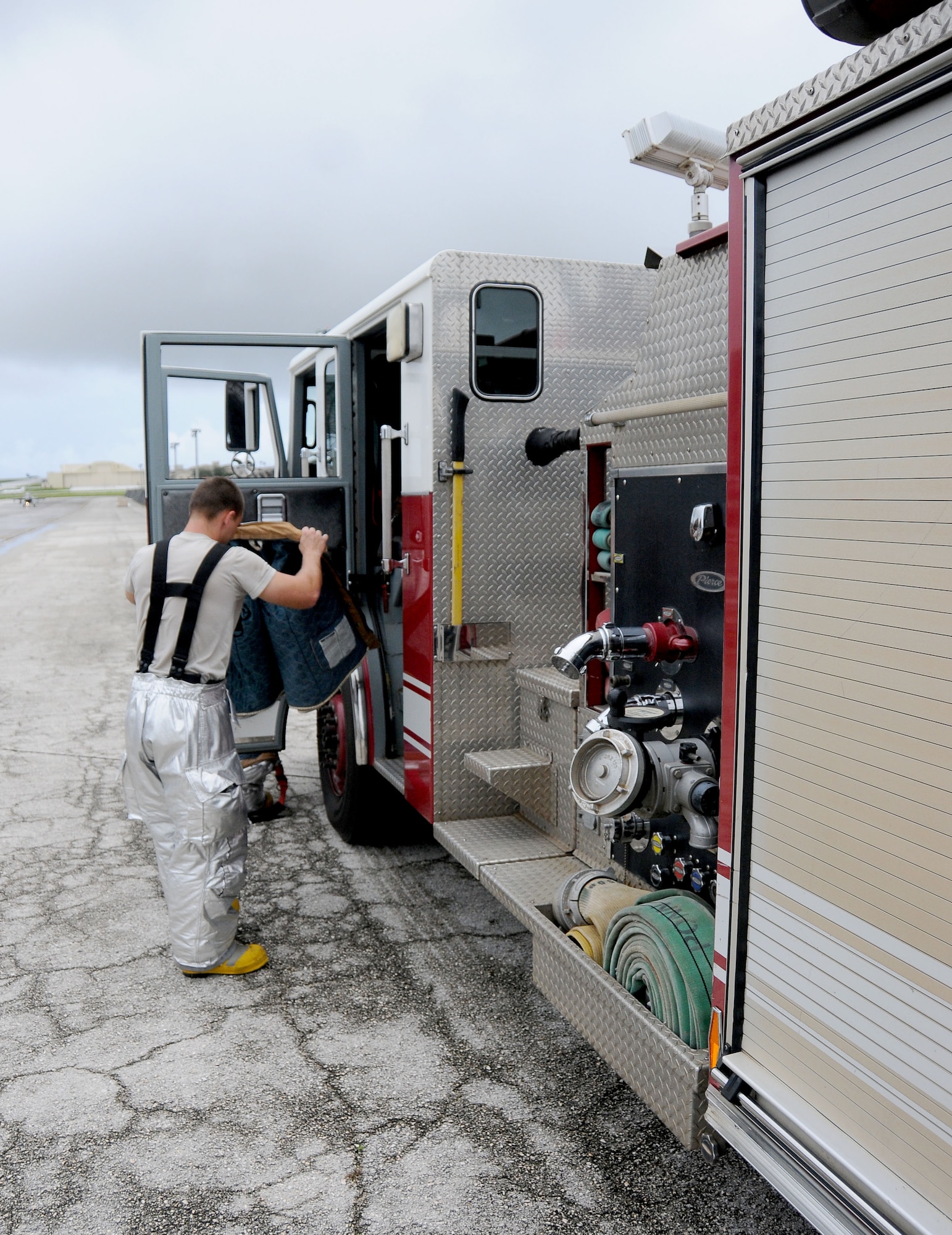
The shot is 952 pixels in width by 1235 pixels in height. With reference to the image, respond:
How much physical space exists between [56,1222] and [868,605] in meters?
2.45

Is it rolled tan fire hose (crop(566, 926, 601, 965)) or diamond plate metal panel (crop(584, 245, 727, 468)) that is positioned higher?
diamond plate metal panel (crop(584, 245, 727, 468))

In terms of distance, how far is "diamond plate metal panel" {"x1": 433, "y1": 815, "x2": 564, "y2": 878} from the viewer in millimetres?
3891

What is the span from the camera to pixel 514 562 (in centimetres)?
429

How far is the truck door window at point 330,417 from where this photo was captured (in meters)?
5.64

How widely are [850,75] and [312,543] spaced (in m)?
2.80

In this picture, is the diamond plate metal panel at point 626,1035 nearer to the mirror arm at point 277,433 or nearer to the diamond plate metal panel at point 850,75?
the diamond plate metal panel at point 850,75

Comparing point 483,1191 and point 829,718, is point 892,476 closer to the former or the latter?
point 829,718

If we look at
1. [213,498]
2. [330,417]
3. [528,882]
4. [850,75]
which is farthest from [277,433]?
[850,75]

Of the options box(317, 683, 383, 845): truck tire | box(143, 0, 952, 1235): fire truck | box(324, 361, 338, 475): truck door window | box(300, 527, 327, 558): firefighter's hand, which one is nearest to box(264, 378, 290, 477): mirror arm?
box(324, 361, 338, 475): truck door window

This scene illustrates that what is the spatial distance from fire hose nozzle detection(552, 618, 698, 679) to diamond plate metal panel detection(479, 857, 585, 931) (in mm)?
894

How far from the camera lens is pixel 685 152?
3.16 meters

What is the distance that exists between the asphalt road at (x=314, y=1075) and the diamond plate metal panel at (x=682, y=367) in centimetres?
191

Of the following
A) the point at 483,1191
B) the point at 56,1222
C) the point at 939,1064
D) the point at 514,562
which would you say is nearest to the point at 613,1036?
the point at 483,1191

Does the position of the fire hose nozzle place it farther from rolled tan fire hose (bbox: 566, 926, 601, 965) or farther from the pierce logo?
rolled tan fire hose (bbox: 566, 926, 601, 965)
